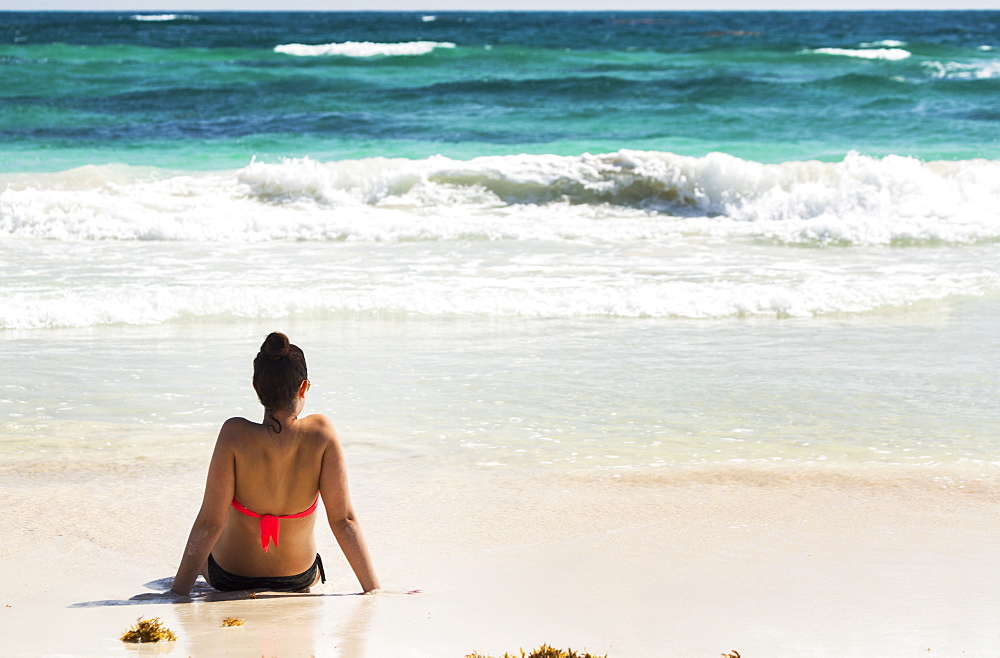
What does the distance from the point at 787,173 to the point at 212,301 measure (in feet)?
28.8

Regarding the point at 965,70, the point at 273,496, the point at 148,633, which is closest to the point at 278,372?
the point at 273,496

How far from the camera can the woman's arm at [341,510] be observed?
325cm

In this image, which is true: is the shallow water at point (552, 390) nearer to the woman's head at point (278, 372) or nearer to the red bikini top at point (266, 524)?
the red bikini top at point (266, 524)

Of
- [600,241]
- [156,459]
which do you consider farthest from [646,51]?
[156,459]

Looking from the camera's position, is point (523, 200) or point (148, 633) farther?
point (523, 200)

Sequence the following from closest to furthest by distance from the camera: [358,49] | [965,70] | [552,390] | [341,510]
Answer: [341,510]
[552,390]
[965,70]
[358,49]

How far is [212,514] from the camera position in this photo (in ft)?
10.6

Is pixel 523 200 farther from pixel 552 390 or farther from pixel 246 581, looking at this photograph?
pixel 246 581

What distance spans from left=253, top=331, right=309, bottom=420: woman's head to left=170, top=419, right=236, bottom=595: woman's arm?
144mm

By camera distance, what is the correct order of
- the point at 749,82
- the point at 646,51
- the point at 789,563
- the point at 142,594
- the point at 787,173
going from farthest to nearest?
the point at 646,51 → the point at 749,82 → the point at 787,173 → the point at 789,563 → the point at 142,594

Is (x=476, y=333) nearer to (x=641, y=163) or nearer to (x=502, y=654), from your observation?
(x=502, y=654)

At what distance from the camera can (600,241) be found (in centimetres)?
1126

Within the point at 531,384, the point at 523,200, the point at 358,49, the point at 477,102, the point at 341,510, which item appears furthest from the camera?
the point at 358,49

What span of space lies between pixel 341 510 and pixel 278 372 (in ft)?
1.53
